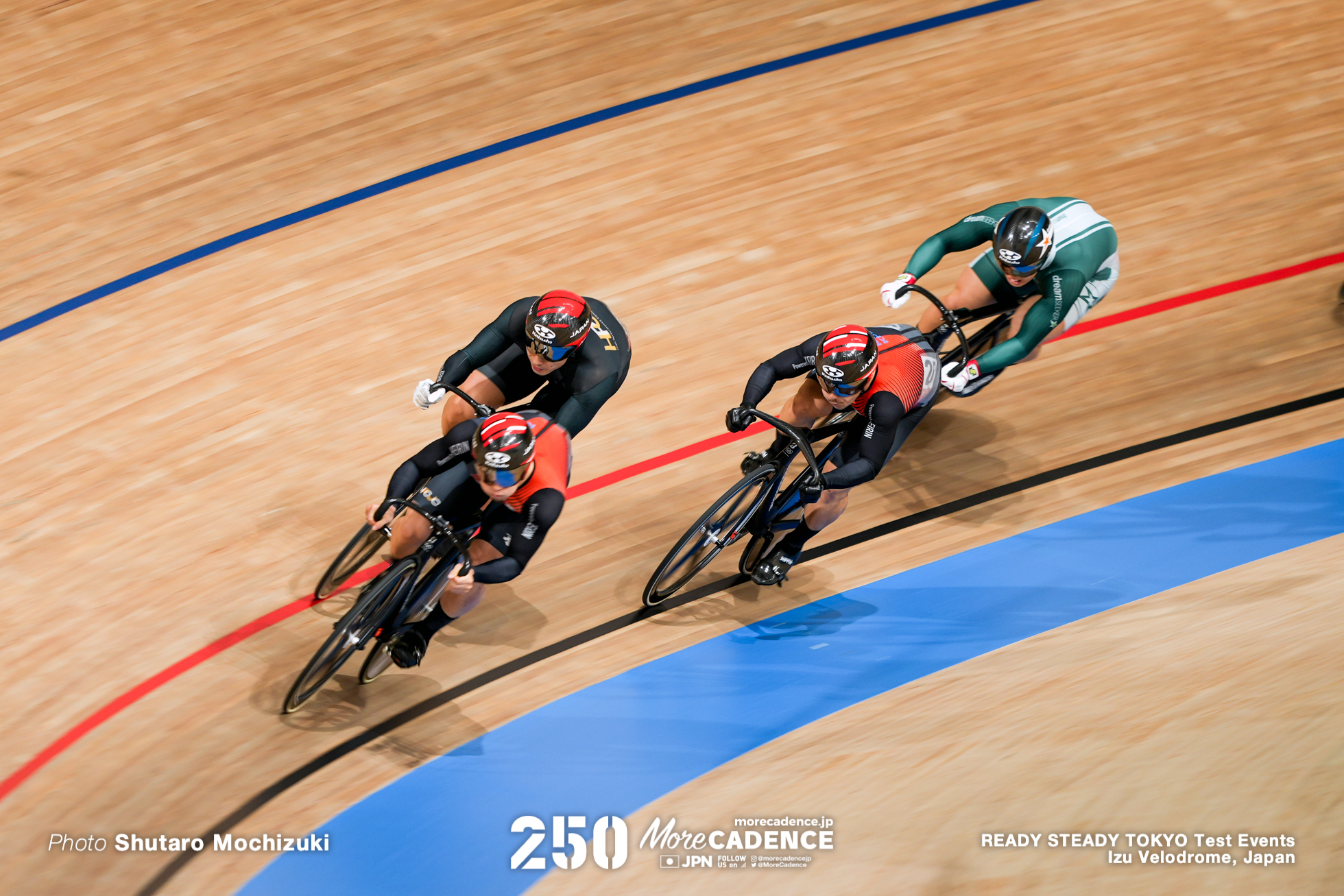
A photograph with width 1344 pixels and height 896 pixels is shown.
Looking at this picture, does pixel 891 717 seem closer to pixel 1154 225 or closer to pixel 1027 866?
pixel 1027 866

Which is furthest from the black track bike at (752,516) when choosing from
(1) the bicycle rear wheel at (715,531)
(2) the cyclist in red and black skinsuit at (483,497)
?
(2) the cyclist in red and black skinsuit at (483,497)

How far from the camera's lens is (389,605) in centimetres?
382

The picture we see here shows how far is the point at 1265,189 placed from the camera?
6242 millimetres

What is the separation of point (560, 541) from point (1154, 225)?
3.72 m

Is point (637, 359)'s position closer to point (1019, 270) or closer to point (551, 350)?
point (551, 350)

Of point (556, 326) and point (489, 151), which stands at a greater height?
point (489, 151)

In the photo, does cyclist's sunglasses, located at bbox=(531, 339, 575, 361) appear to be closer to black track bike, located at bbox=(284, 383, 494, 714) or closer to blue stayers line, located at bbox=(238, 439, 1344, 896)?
black track bike, located at bbox=(284, 383, 494, 714)

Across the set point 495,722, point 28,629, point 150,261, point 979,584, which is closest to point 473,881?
point 495,722

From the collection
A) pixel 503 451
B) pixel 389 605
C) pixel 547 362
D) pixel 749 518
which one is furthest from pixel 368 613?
pixel 749 518

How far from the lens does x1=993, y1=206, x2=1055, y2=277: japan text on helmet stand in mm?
4398

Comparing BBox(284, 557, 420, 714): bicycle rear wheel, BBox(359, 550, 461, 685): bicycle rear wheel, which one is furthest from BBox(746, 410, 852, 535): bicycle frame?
BBox(284, 557, 420, 714): bicycle rear wheel

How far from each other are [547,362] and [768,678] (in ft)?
4.94

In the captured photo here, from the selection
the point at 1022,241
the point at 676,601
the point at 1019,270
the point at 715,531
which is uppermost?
the point at 1022,241

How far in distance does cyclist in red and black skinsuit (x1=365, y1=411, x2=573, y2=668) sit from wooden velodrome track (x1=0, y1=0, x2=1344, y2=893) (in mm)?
504
